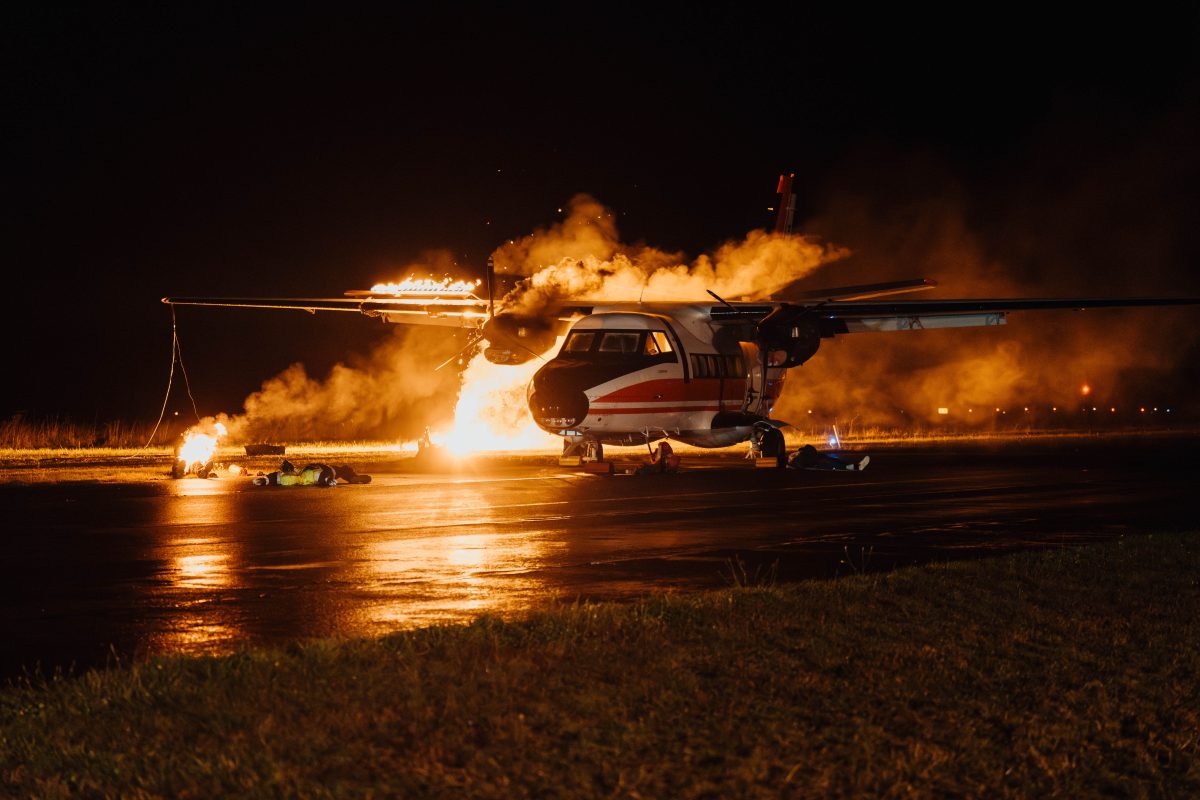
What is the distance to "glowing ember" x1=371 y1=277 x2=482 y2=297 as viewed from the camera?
3519 cm

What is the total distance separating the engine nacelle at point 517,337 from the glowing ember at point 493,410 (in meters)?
8.56

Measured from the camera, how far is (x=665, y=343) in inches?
1169

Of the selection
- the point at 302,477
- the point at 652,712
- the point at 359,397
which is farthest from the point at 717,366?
the point at 652,712

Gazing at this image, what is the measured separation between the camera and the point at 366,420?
56000mm

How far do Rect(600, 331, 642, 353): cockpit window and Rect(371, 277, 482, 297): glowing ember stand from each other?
6844 millimetres

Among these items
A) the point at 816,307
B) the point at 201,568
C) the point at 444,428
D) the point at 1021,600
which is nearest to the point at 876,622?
the point at 1021,600

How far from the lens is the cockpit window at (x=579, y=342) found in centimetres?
2916

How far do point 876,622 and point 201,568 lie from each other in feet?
23.2

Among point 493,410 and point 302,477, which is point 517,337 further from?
point 493,410

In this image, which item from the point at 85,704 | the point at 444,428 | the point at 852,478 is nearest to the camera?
the point at 85,704

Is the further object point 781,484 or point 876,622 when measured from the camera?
point 781,484

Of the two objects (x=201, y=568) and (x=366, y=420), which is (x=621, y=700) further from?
(x=366, y=420)

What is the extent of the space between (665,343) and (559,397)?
11.4 feet

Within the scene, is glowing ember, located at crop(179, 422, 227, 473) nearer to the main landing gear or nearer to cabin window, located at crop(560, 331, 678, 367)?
cabin window, located at crop(560, 331, 678, 367)
